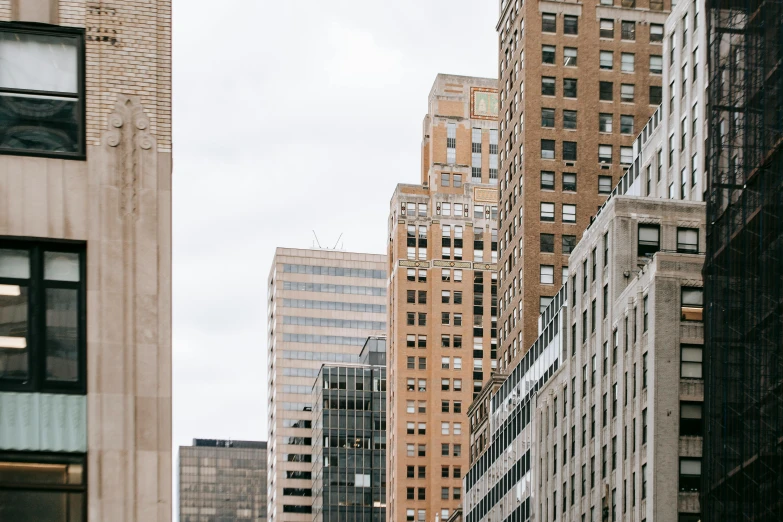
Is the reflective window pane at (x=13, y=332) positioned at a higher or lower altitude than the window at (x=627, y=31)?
lower

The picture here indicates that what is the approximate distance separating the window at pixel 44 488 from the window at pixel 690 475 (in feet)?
167

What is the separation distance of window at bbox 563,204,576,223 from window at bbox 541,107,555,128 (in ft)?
21.8

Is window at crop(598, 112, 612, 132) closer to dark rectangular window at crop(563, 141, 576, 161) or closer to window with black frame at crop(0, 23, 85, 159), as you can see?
dark rectangular window at crop(563, 141, 576, 161)

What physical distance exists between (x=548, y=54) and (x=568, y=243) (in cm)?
1572

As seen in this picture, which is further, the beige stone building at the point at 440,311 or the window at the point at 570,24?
the beige stone building at the point at 440,311

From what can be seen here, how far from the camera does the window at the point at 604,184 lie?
118 meters

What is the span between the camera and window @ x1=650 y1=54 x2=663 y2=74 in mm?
120500

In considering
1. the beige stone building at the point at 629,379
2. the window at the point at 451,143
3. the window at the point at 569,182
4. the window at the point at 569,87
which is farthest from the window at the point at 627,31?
the window at the point at 451,143

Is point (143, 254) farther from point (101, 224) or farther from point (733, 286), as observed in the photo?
point (733, 286)

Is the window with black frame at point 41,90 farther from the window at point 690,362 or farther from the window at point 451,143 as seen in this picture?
the window at point 451,143

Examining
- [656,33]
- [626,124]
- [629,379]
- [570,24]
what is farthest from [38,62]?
[656,33]

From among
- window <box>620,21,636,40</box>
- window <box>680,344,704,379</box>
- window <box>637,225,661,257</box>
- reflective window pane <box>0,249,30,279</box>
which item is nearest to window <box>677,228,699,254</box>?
window <box>637,225,661,257</box>

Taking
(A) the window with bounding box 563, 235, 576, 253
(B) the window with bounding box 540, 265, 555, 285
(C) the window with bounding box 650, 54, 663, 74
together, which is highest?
(C) the window with bounding box 650, 54, 663, 74

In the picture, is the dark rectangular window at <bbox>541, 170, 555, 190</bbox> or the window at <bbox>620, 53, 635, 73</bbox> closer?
the dark rectangular window at <bbox>541, 170, 555, 190</bbox>
